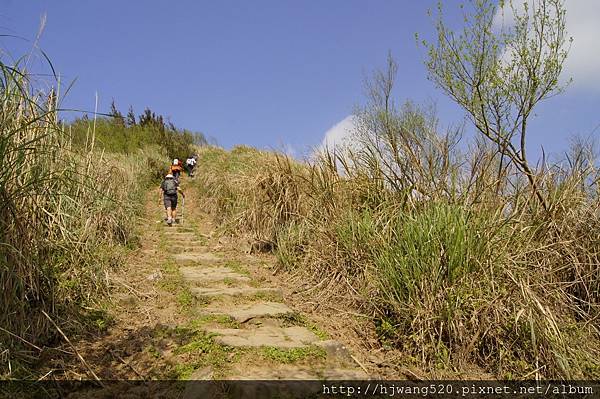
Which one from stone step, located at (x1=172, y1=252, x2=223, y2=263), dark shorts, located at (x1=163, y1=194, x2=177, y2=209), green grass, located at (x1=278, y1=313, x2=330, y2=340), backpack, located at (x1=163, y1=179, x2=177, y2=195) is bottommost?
green grass, located at (x1=278, y1=313, x2=330, y2=340)

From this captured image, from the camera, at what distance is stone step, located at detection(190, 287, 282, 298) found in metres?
4.29

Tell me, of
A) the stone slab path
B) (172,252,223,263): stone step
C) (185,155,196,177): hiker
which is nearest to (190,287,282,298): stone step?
the stone slab path

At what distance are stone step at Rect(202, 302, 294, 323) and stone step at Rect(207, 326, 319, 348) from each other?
7.7 inches

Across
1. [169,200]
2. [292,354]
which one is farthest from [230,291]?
[169,200]

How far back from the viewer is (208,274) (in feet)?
16.6

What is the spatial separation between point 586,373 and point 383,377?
1567 millimetres

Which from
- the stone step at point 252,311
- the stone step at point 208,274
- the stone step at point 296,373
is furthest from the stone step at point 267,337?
the stone step at point 208,274

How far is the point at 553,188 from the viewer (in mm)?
4457

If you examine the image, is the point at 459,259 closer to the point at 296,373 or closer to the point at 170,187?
Result: the point at 296,373

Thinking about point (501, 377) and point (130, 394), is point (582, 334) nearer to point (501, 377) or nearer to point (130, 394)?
point (501, 377)

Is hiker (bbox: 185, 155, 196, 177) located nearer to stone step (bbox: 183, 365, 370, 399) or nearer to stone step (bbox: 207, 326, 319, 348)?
stone step (bbox: 207, 326, 319, 348)

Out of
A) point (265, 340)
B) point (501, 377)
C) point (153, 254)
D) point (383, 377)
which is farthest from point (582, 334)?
point (153, 254)

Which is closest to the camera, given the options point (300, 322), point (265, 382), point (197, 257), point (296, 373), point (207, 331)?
point (265, 382)

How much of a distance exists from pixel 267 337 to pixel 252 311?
22.4 inches
